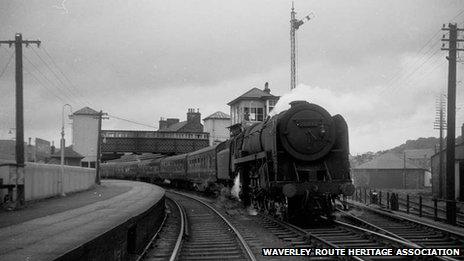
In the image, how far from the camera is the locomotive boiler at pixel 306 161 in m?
12.4

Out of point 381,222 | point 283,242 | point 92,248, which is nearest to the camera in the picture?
point 92,248

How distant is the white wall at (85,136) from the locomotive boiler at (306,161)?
1986 inches

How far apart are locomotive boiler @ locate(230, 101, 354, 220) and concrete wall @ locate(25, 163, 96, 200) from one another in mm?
10022

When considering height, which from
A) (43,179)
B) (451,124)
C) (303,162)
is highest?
(451,124)

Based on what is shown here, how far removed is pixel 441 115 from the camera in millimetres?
37812

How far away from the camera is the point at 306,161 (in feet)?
42.1

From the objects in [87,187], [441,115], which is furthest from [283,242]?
[441,115]

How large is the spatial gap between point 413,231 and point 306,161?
313 cm

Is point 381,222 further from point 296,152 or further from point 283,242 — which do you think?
point 283,242

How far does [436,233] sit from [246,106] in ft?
126

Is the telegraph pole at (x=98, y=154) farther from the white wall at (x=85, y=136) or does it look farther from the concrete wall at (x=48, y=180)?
the white wall at (x=85, y=136)

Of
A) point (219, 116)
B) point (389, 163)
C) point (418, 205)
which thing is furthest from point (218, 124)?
point (418, 205)

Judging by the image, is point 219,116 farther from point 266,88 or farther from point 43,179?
point 43,179

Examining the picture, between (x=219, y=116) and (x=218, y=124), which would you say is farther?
(x=219, y=116)
